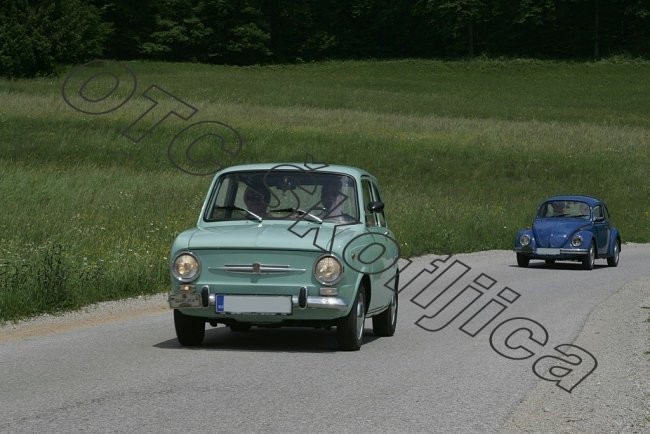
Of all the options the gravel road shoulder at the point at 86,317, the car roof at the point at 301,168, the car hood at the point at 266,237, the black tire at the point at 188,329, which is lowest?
the gravel road shoulder at the point at 86,317

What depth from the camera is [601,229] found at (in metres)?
24.0

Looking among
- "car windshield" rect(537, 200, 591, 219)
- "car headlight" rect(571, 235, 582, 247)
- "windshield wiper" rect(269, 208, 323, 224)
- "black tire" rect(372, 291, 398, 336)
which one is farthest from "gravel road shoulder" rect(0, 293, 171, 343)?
"car windshield" rect(537, 200, 591, 219)

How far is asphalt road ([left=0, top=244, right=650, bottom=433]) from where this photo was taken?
7.21 metres

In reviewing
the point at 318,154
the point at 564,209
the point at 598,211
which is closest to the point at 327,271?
the point at 564,209

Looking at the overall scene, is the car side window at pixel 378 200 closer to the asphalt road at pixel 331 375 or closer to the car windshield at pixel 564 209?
the asphalt road at pixel 331 375

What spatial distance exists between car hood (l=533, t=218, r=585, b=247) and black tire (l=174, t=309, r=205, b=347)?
1375 centimetres

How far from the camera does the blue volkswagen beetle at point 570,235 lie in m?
23.2

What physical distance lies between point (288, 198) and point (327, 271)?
1.55 m

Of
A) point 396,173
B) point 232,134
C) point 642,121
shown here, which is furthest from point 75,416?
point 642,121

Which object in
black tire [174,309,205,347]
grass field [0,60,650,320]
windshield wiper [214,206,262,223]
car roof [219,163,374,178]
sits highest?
car roof [219,163,374,178]

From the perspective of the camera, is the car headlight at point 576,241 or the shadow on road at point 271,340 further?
the car headlight at point 576,241

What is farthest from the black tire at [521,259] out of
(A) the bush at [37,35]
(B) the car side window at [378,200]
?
(A) the bush at [37,35]

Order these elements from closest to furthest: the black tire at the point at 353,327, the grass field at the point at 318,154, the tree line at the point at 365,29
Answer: the black tire at the point at 353,327
the grass field at the point at 318,154
the tree line at the point at 365,29

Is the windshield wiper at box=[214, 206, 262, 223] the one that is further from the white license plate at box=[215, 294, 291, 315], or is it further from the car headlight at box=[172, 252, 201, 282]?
the white license plate at box=[215, 294, 291, 315]
